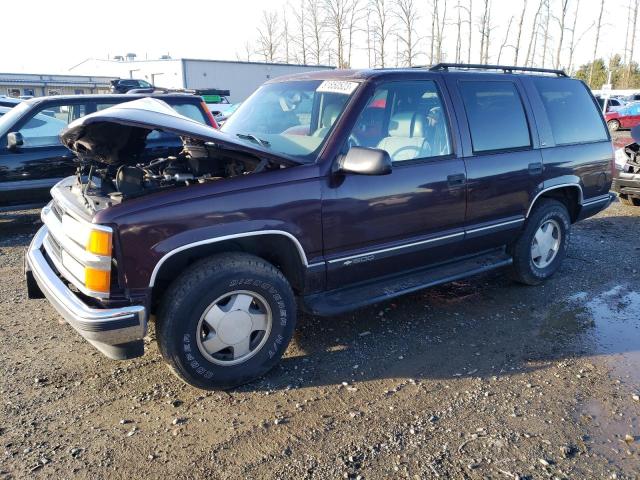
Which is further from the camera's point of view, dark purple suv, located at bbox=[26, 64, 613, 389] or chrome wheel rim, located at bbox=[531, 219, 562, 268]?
chrome wheel rim, located at bbox=[531, 219, 562, 268]

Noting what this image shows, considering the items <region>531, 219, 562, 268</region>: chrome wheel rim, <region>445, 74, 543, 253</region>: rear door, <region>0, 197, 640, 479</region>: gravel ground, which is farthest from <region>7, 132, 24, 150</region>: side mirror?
<region>531, 219, 562, 268</region>: chrome wheel rim

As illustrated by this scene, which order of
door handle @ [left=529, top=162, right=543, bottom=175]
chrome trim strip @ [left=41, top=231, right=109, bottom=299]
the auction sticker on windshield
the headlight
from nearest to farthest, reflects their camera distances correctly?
chrome trim strip @ [left=41, top=231, right=109, bottom=299] → the auction sticker on windshield → door handle @ [left=529, top=162, right=543, bottom=175] → the headlight

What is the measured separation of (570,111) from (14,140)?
6.11m

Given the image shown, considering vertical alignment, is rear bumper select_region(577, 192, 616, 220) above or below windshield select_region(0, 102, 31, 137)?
below

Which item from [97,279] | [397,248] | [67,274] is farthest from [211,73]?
[97,279]

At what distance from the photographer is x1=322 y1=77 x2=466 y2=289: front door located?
3467 mm

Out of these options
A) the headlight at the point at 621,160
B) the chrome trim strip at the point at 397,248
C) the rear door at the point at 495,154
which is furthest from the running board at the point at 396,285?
the headlight at the point at 621,160

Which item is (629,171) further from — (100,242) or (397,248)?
(100,242)

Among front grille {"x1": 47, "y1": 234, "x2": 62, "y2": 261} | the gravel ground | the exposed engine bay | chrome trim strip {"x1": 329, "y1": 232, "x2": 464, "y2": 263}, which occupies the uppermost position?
the exposed engine bay

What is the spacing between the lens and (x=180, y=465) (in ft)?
8.52

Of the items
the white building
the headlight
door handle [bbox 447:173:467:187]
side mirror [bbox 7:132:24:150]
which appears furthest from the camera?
the white building

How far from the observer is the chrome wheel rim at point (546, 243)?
4941 millimetres

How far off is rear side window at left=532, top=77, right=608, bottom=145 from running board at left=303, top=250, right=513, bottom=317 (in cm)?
134

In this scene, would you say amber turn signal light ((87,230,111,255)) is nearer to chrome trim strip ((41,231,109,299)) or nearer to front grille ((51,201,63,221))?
chrome trim strip ((41,231,109,299))
